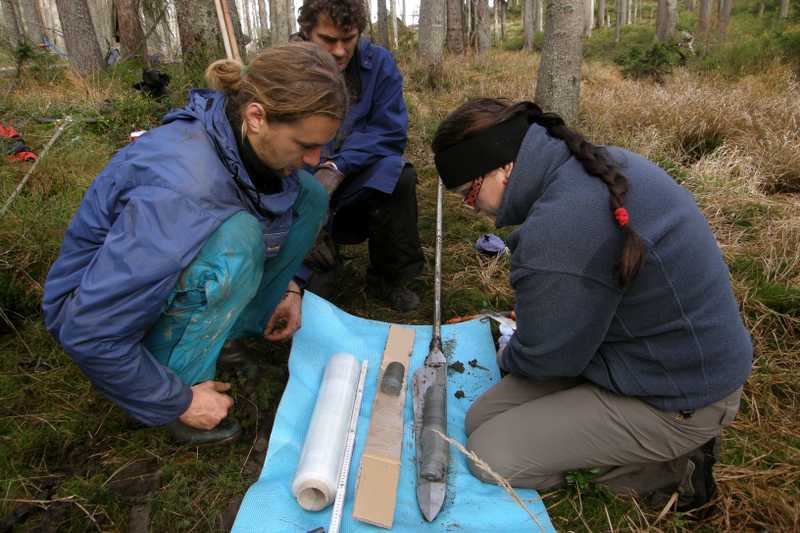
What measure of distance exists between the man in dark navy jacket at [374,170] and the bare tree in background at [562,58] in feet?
8.21

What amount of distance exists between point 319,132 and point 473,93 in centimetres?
644

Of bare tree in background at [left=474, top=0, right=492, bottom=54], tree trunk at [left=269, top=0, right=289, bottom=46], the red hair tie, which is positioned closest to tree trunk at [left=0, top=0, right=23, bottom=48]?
the red hair tie

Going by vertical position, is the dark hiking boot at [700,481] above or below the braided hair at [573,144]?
below

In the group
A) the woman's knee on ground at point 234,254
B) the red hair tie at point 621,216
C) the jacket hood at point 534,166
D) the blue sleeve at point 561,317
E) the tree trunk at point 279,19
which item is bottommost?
the blue sleeve at point 561,317

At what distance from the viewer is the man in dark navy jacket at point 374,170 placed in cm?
282

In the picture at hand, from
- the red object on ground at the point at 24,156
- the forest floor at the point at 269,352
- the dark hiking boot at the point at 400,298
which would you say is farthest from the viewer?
the red object on ground at the point at 24,156

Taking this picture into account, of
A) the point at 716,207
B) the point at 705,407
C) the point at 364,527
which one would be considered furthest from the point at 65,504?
the point at 716,207

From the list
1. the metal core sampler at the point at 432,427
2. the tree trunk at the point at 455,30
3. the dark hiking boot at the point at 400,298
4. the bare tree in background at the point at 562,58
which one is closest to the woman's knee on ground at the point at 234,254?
the metal core sampler at the point at 432,427

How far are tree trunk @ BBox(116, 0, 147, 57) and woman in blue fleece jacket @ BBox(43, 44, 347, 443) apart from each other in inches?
269

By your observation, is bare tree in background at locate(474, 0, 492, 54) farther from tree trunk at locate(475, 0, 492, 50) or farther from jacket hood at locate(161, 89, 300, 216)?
jacket hood at locate(161, 89, 300, 216)

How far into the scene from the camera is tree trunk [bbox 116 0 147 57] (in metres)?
7.36

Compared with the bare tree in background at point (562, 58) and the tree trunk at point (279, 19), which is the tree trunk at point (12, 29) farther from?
the tree trunk at point (279, 19)

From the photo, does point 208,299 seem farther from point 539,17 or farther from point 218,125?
point 539,17

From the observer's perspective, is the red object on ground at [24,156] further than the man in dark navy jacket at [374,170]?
Yes
